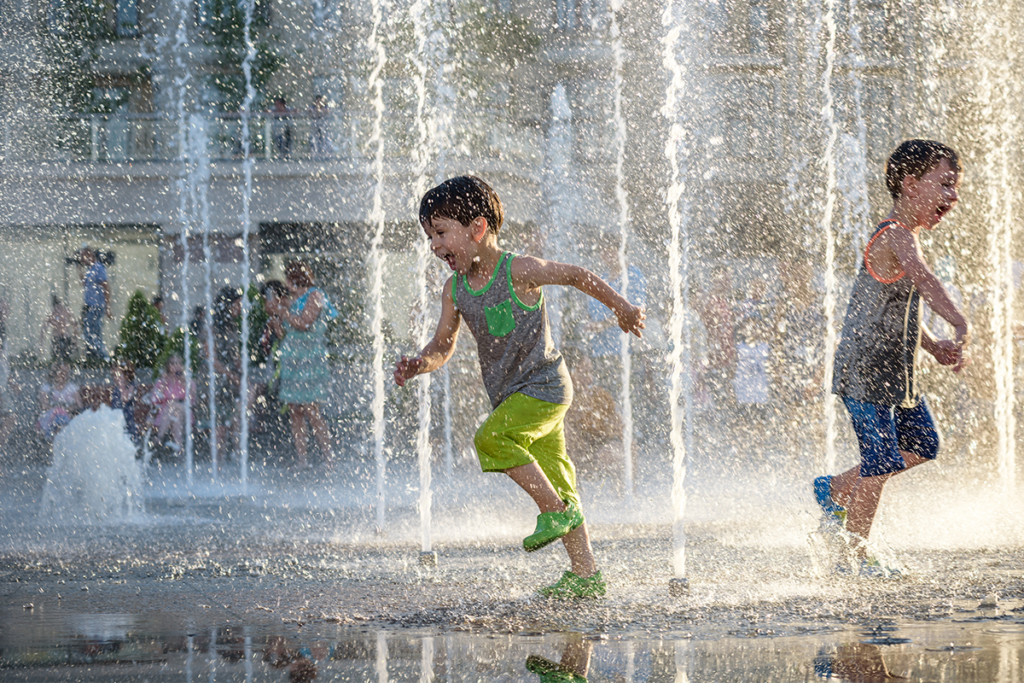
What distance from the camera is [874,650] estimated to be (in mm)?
2701

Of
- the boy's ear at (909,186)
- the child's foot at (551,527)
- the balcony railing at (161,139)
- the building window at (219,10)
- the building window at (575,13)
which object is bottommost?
the child's foot at (551,527)

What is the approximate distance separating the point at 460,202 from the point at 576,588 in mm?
1133

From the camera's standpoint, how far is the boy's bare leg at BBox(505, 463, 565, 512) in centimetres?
348

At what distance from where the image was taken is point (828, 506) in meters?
4.00

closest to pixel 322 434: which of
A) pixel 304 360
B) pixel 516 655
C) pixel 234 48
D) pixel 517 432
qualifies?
pixel 304 360

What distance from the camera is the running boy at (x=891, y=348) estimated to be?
3.77m

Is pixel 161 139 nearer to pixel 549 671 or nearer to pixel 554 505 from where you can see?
pixel 554 505

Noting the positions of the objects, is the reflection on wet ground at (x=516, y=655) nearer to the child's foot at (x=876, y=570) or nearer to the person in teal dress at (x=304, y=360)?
the child's foot at (x=876, y=570)

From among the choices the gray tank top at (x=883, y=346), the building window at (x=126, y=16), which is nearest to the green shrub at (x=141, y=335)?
the gray tank top at (x=883, y=346)

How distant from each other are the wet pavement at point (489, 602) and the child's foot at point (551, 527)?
0.56 ft

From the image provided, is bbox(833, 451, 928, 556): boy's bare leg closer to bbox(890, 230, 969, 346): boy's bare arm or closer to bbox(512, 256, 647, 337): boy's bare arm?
bbox(890, 230, 969, 346): boy's bare arm

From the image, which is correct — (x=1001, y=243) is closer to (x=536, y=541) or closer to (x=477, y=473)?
(x=477, y=473)

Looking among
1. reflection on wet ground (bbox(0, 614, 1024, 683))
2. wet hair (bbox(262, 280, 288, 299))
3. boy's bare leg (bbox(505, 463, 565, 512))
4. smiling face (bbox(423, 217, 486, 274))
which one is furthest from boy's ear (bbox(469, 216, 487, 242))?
wet hair (bbox(262, 280, 288, 299))

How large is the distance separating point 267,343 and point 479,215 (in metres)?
6.01
